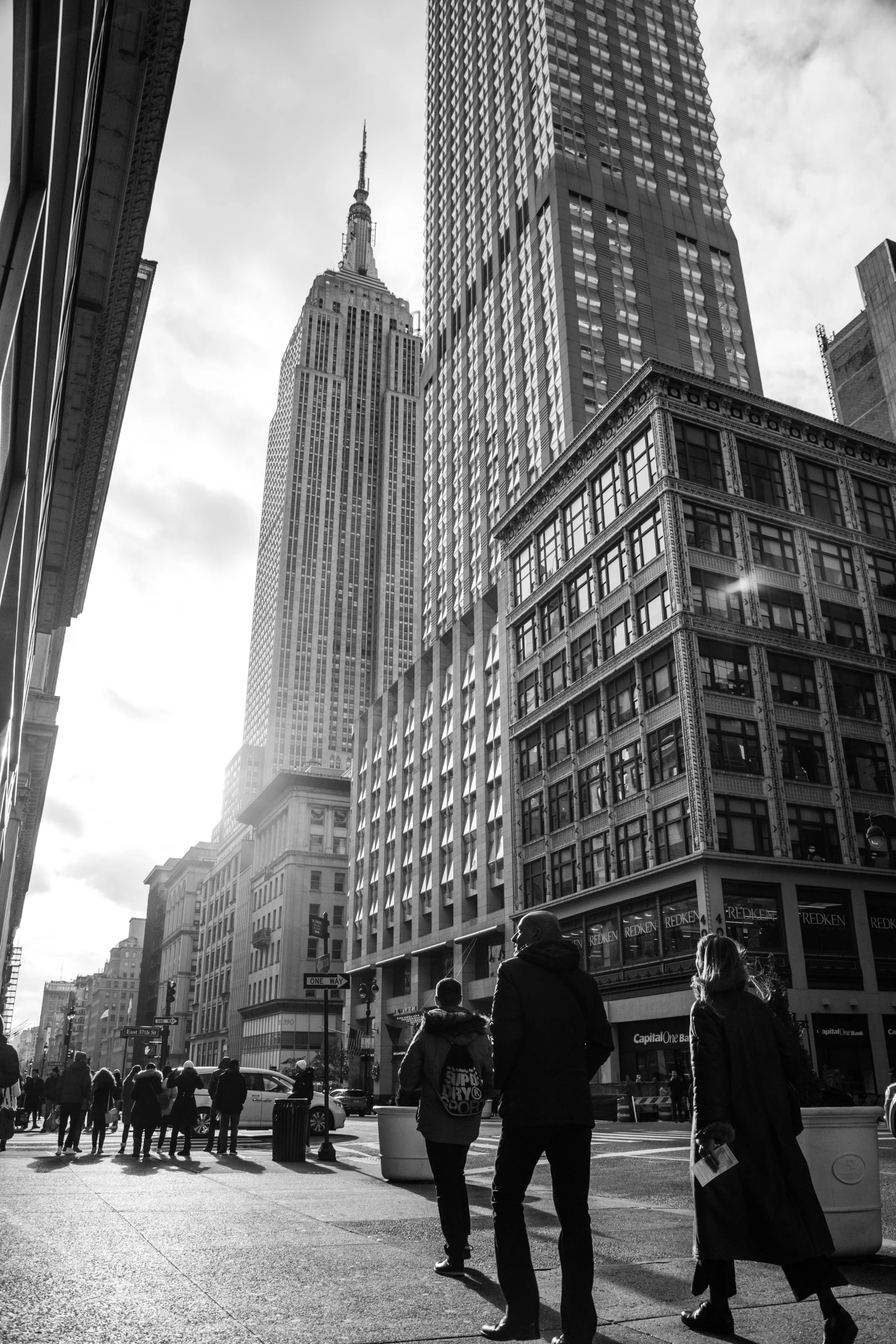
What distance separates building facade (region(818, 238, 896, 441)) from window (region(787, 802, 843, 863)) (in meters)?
66.0

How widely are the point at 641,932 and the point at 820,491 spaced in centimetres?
2490

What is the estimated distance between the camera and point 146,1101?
18797 mm

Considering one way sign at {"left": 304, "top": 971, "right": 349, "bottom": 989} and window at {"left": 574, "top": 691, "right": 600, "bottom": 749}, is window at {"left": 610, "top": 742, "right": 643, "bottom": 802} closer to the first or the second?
window at {"left": 574, "top": 691, "right": 600, "bottom": 749}

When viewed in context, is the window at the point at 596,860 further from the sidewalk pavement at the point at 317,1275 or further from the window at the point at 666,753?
the sidewalk pavement at the point at 317,1275

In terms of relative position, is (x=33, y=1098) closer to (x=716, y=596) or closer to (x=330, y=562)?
(x=716, y=596)

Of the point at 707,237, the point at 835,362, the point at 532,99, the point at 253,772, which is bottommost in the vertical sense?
the point at 253,772

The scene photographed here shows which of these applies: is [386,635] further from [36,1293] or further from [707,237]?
[36,1293]

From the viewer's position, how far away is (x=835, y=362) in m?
114

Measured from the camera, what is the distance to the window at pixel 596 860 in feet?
153

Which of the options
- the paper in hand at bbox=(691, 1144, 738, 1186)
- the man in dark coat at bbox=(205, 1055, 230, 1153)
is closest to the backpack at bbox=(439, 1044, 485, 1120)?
the paper in hand at bbox=(691, 1144, 738, 1186)

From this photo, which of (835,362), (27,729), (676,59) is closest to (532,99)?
(676,59)

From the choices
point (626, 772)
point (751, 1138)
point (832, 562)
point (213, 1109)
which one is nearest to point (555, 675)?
point (626, 772)

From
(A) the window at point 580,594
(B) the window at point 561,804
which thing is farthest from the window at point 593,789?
(A) the window at point 580,594

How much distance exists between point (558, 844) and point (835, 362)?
86811mm
